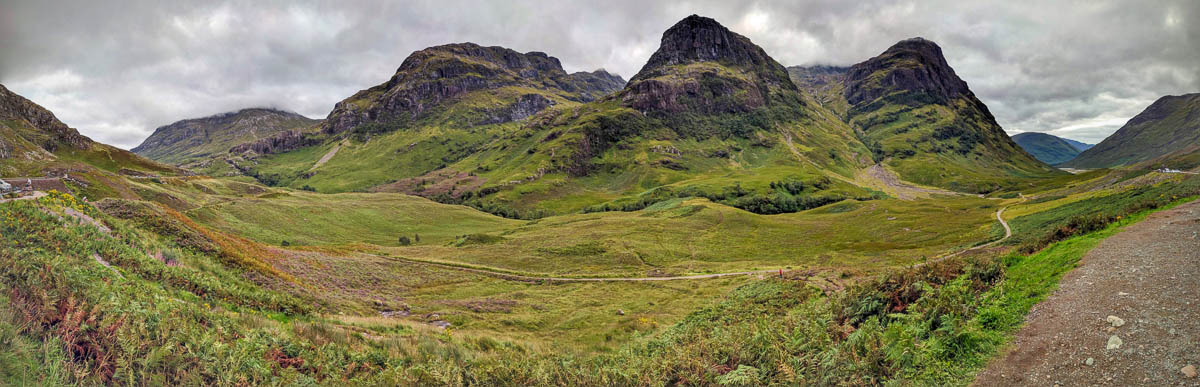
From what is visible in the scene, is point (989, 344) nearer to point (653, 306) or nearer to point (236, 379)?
point (236, 379)

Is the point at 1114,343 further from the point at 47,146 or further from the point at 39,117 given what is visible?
the point at 39,117

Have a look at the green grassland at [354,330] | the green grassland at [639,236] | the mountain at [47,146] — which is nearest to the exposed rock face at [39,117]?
the mountain at [47,146]

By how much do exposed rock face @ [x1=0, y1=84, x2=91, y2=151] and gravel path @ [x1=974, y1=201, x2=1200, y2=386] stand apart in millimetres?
257280

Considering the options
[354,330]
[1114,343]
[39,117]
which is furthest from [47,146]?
[1114,343]

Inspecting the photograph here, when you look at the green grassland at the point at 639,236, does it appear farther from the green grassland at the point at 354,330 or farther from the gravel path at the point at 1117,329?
the gravel path at the point at 1117,329

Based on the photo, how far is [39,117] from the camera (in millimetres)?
167750

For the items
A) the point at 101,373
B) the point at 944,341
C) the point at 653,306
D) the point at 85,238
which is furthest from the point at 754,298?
the point at 85,238

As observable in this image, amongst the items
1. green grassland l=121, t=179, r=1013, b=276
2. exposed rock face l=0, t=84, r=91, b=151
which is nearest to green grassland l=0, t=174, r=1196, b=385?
green grassland l=121, t=179, r=1013, b=276

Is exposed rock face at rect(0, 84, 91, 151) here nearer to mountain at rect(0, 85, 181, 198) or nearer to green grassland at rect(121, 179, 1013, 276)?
mountain at rect(0, 85, 181, 198)

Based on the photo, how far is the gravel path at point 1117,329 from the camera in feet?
24.1

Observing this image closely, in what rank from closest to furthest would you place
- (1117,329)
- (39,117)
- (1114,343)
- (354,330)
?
1. (1114,343)
2. (1117,329)
3. (354,330)
4. (39,117)

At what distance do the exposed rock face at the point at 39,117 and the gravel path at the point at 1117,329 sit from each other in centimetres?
25728

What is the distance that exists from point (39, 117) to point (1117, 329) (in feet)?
950

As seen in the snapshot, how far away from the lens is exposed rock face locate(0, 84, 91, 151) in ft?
521
